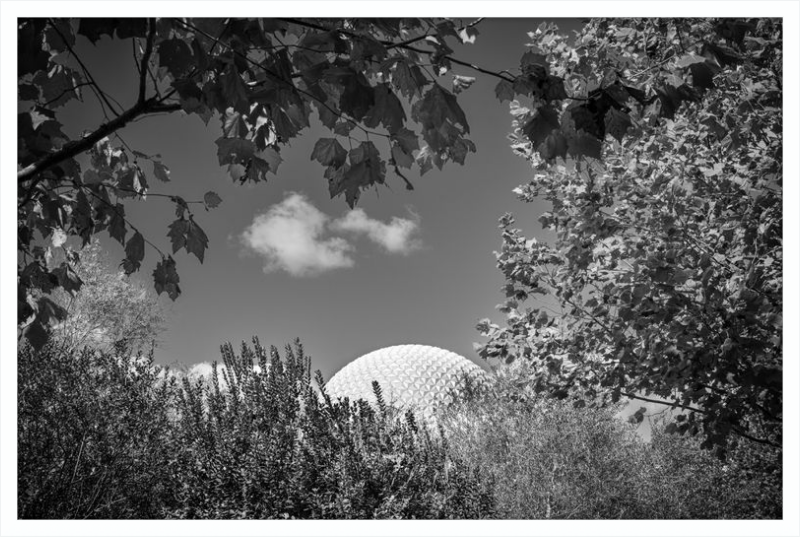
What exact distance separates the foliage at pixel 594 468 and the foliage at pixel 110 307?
754cm

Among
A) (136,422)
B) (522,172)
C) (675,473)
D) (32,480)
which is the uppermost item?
(522,172)

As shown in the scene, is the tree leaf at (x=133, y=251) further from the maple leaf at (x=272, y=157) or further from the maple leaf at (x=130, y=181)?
the maple leaf at (x=272, y=157)

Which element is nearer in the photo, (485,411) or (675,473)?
(675,473)

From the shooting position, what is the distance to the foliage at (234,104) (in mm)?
1680

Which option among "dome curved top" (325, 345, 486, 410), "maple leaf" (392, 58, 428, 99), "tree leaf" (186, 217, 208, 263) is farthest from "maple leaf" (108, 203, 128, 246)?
"dome curved top" (325, 345, 486, 410)

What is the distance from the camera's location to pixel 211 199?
238 cm

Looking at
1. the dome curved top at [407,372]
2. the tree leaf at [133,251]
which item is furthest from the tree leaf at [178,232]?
the dome curved top at [407,372]

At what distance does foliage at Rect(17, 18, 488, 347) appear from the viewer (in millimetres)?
1680

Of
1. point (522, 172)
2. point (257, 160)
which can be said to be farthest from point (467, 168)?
point (257, 160)

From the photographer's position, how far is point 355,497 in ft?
11.3

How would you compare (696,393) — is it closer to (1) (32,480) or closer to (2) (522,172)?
(2) (522,172)

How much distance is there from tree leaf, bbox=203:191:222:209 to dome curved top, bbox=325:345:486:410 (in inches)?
831

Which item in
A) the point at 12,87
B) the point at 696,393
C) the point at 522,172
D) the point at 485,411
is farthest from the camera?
the point at 485,411
